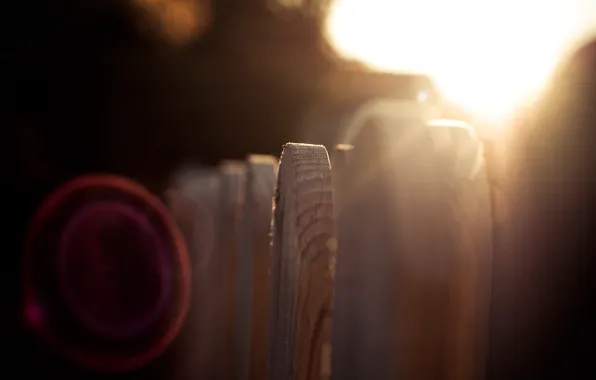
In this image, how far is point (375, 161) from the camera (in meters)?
1.32

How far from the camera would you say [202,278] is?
12.8ft

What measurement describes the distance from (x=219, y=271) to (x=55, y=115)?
8139mm

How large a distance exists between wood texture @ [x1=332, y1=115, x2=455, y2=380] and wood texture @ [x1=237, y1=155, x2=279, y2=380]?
1.20 metres

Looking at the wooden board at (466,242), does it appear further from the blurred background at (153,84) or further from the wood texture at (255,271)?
the blurred background at (153,84)

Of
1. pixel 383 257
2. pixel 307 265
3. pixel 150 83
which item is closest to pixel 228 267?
pixel 307 265

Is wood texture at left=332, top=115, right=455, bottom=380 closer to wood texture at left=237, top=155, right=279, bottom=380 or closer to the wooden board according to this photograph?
the wooden board

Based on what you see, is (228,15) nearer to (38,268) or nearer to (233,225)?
(38,268)

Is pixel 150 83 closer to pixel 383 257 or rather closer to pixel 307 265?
pixel 307 265

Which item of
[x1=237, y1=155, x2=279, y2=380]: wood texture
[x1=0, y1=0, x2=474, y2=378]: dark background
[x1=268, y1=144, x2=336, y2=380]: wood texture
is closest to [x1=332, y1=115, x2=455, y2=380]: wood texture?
[x1=268, y1=144, x2=336, y2=380]: wood texture

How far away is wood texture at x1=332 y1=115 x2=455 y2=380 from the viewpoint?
3.95 ft

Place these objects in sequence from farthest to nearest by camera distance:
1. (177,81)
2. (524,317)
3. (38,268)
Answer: (177,81) → (38,268) → (524,317)

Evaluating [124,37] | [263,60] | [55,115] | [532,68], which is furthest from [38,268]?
[532,68]

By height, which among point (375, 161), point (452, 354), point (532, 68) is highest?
point (532, 68)

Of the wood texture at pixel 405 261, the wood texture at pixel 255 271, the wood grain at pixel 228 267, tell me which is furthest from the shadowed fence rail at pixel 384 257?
the wood grain at pixel 228 267
